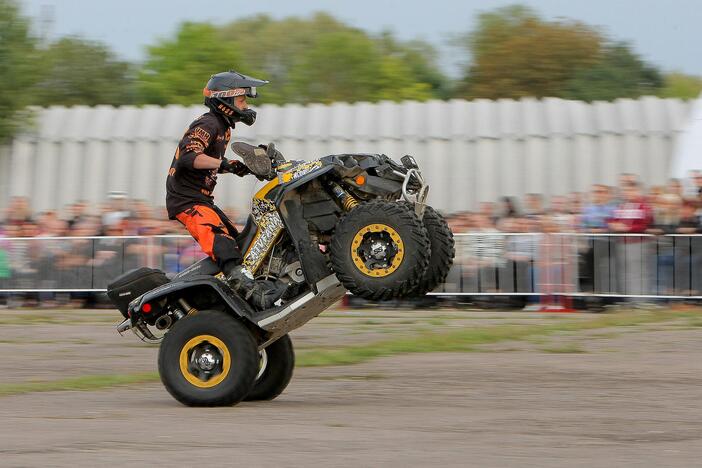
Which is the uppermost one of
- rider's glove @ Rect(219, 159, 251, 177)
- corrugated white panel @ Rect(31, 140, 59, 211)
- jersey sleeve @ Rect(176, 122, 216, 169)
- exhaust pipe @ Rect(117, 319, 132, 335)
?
corrugated white panel @ Rect(31, 140, 59, 211)

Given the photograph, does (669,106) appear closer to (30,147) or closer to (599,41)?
(30,147)

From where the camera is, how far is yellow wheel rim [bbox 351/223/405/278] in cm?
787

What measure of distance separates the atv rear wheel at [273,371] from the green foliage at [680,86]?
44560mm

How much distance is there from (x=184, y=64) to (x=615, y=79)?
20711 mm

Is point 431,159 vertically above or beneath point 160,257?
above

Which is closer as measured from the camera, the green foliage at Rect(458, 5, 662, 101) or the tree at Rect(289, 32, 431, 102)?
the green foliage at Rect(458, 5, 662, 101)

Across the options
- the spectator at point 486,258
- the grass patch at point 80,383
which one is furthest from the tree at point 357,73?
the grass patch at point 80,383

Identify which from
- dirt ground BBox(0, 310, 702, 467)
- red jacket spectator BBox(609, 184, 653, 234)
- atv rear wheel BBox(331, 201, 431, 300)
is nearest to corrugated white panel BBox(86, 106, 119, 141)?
dirt ground BBox(0, 310, 702, 467)

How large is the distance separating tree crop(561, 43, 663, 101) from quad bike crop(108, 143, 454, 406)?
135ft

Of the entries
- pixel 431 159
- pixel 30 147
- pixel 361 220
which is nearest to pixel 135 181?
pixel 30 147

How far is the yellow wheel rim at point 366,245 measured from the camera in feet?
25.8

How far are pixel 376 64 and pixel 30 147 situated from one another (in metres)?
44.3

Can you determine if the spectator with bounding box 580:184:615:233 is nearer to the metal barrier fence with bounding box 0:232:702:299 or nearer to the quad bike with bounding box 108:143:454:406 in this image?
the metal barrier fence with bounding box 0:232:702:299

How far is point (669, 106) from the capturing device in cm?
2019
